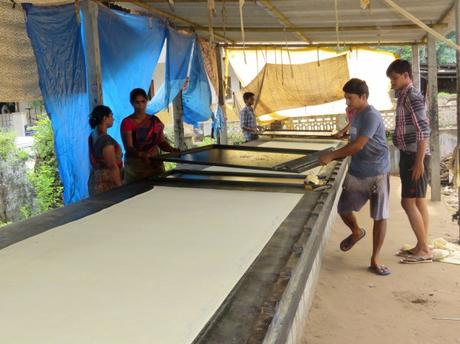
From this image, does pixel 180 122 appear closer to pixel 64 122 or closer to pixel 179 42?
pixel 179 42

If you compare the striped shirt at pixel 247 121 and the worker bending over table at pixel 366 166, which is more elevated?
the striped shirt at pixel 247 121

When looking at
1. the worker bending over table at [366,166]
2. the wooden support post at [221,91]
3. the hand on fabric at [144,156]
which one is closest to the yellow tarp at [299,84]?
the wooden support post at [221,91]

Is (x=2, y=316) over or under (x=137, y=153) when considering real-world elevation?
under

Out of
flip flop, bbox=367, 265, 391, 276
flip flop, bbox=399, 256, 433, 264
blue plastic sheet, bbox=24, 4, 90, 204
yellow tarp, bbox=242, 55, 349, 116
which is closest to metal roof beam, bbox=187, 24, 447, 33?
yellow tarp, bbox=242, 55, 349, 116

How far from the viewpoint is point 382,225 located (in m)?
3.52

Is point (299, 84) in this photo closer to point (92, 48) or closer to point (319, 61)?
point (319, 61)

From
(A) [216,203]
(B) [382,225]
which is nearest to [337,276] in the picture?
(B) [382,225]

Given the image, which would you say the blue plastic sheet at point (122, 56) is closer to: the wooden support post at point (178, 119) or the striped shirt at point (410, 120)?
the wooden support post at point (178, 119)

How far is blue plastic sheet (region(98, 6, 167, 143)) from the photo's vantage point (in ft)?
12.7

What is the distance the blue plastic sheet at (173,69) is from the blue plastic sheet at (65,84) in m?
Result: 1.46

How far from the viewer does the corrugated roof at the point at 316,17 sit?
15.0 ft

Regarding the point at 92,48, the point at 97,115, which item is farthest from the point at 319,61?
the point at 97,115

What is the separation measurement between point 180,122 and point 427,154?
134 inches

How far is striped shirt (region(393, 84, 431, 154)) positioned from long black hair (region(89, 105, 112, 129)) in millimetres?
2178
